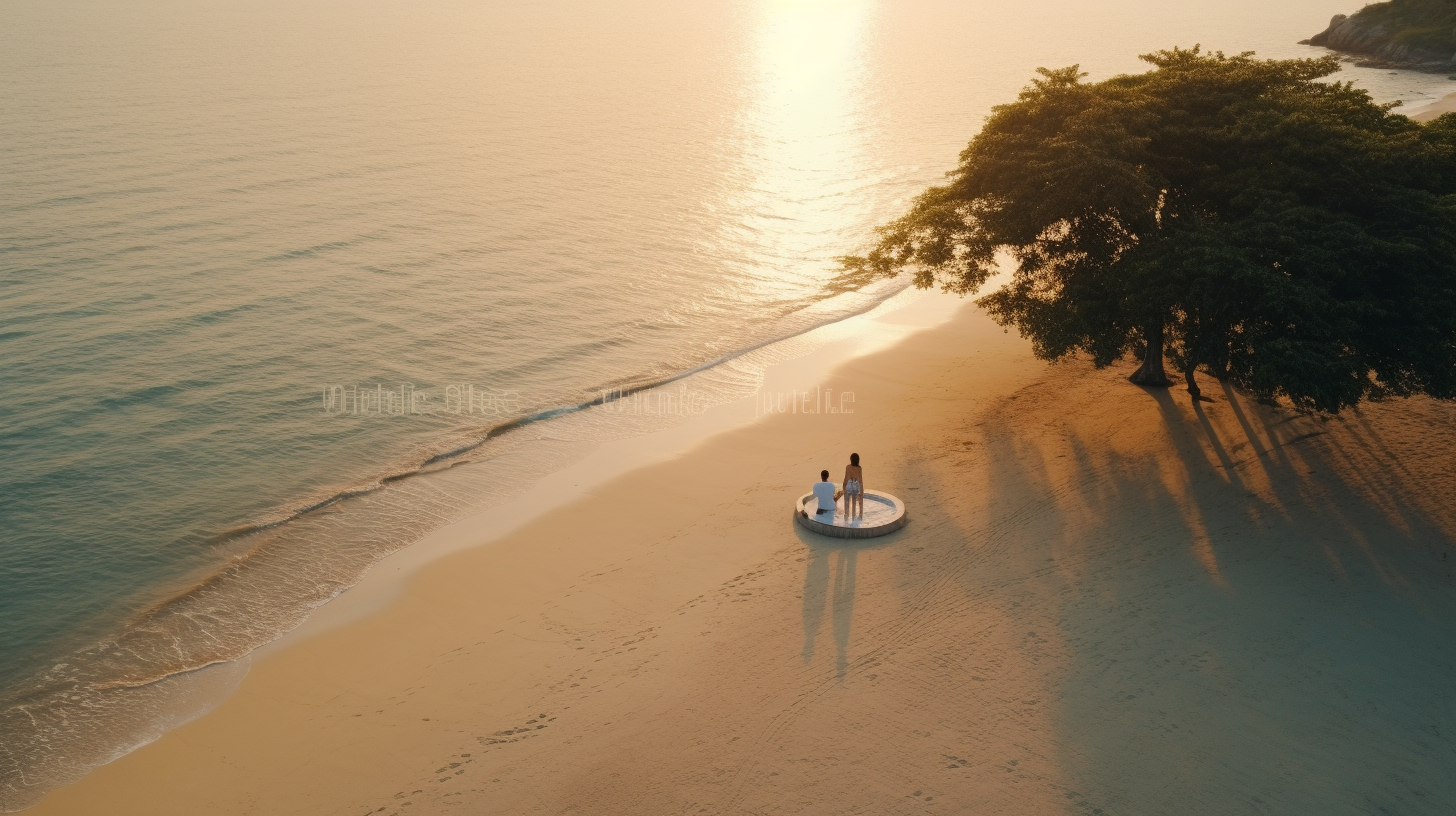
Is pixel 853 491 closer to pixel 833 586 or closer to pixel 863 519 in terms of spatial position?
pixel 863 519

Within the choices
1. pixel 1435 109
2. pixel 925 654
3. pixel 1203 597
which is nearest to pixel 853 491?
pixel 925 654

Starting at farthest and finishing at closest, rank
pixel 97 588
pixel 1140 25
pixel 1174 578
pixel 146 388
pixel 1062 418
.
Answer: pixel 1140 25, pixel 146 388, pixel 1062 418, pixel 97 588, pixel 1174 578

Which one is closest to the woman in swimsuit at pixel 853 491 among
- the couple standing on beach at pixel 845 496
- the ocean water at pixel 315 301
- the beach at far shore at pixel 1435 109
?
the couple standing on beach at pixel 845 496

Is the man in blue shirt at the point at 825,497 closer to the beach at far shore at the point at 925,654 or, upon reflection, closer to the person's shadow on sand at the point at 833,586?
the person's shadow on sand at the point at 833,586

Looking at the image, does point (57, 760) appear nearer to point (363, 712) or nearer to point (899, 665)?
point (363, 712)

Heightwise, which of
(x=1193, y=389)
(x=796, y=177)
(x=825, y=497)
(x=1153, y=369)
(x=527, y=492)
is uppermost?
(x=796, y=177)

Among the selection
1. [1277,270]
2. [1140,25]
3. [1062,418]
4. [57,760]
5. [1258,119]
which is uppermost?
[1140,25]

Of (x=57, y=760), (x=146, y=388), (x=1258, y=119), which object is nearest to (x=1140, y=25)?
(x=1258, y=119)
